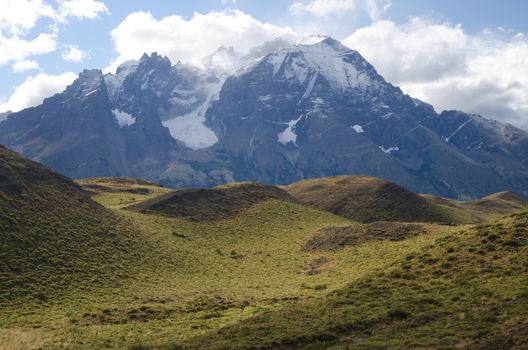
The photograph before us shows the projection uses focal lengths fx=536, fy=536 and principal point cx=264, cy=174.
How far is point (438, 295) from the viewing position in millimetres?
40250

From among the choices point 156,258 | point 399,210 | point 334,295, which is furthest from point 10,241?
point 399,210

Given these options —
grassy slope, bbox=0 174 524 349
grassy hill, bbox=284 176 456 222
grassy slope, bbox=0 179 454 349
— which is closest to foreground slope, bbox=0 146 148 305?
grassy slope, bbox=0 174 524 349

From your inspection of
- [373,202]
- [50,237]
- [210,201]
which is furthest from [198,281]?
[373,202]

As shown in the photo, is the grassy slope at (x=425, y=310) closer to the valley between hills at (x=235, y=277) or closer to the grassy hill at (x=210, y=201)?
the valley between hills at (x=235, y=277)

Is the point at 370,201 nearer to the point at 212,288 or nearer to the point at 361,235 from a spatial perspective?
the point at 361,235

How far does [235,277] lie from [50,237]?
81.0ft

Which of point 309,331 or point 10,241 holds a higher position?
point 10,241

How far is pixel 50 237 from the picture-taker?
229ft

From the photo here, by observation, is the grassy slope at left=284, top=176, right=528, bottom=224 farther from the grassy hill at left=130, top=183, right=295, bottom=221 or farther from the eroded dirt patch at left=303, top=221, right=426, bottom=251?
the eroded dirt patch at left=303, top=221, right=426, bottom=251

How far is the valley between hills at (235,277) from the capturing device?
36.0 meters

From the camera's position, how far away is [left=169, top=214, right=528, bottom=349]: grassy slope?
31953mm

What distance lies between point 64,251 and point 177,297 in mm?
19462

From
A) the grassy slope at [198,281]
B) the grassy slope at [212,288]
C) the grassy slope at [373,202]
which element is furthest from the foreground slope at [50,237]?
the grassy slope at [373,202]

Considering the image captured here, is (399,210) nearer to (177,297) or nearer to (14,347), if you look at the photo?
(177,297)
